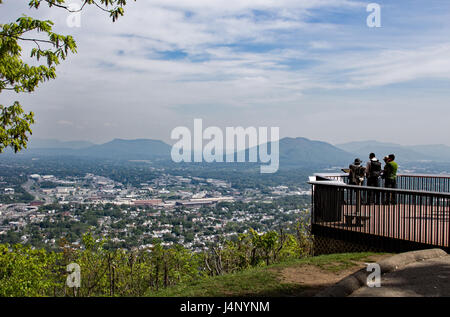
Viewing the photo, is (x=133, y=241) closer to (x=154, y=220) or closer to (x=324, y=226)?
Result: (x=154, y=220)

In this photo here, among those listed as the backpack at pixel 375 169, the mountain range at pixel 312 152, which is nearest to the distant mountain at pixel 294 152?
the mountain range at pixel 312 152

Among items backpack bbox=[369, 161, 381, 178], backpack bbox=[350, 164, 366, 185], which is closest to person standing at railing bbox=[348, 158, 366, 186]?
backpack bbox=[350, 164, 366, 185]

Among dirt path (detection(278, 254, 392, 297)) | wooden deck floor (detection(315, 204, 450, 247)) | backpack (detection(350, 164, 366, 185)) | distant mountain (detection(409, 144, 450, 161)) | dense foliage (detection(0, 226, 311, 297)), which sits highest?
distant mountain (detection(409, 144, 450, 161))

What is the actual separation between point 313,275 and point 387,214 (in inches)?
138

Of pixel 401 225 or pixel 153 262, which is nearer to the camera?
pixel 401 225

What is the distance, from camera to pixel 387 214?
10.9 metres

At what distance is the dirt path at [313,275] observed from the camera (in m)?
7.71

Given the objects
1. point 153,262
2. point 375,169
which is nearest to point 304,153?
point 375,169

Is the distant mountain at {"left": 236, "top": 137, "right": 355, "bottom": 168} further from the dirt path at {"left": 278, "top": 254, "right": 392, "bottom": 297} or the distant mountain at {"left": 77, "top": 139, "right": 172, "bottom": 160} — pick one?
the dirt path at {"left": 278, "top": 254, "right": 392, "bottom": 297}

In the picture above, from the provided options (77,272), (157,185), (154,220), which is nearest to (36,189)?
(157,185)

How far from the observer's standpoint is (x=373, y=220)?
36.7ft

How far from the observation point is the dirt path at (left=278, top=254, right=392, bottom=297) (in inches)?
304

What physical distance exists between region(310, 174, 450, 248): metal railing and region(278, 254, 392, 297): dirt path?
48.4 inches

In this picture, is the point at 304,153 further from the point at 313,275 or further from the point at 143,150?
the point at 313,275
